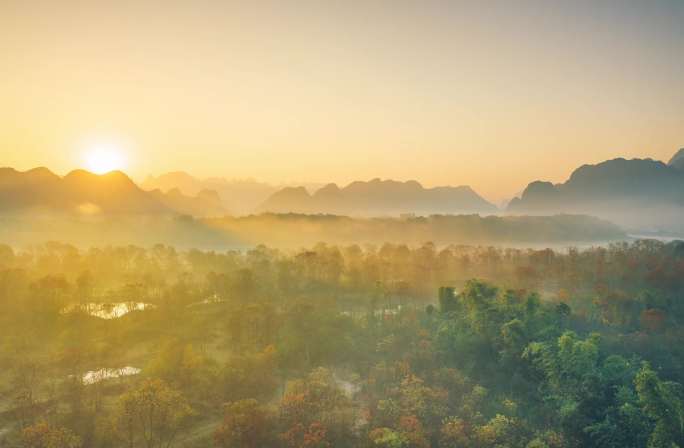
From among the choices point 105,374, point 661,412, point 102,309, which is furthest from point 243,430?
point 102,309

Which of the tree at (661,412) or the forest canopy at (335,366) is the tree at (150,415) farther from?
the tree at (661,412)

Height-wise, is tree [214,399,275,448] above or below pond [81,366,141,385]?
above

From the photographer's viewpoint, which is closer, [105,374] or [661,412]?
[661,412]

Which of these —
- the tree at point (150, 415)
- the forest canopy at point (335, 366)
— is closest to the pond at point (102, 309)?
the forest canopy at point (335, 366)

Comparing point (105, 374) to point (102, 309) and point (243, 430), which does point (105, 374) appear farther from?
point (243, 430)

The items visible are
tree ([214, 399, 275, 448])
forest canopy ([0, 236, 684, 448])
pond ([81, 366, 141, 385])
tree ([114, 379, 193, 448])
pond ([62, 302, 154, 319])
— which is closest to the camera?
tree ([214, 399, 275, 448])

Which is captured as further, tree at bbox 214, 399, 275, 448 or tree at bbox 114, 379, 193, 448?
tree at bbox 114, 379, 193, 448

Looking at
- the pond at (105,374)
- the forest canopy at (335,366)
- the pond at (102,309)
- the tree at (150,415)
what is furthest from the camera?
the pond at (102,309)

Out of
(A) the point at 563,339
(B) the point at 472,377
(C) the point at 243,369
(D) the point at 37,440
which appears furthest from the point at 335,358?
(D) the point at 37,440

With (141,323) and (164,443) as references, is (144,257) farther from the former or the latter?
(164,443)

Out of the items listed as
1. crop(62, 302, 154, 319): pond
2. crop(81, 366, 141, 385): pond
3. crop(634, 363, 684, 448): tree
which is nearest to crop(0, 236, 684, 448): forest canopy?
crop(634, 363, 684, 448): tree

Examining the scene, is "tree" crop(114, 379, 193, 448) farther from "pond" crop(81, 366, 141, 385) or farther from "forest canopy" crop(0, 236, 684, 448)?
"pond" crop(81, 366, 141, 385)
